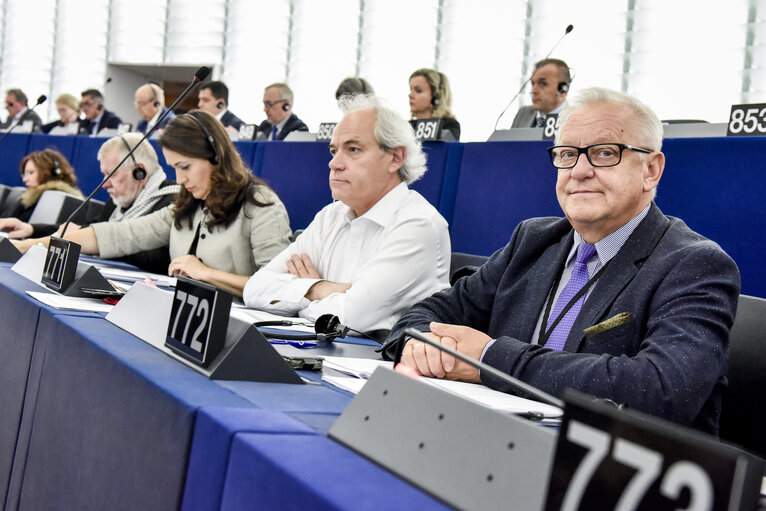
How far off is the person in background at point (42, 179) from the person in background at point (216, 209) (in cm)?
214

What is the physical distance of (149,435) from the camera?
929 mm

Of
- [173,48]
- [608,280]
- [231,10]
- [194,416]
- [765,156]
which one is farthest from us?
[173,48]

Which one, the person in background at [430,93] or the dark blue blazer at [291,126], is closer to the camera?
the person in background at [430,93]

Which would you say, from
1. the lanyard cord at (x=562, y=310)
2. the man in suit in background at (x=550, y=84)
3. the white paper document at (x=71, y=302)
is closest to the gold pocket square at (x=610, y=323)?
the lanyard cord at (x=562, y=310)

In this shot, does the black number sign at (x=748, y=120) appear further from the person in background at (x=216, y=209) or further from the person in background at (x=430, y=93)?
the person in background at (x=430, y=93)

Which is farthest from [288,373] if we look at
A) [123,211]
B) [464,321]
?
[123,211]

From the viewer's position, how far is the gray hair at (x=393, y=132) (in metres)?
2.37

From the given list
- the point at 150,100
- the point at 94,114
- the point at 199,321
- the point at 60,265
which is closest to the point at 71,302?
the point at 60,265

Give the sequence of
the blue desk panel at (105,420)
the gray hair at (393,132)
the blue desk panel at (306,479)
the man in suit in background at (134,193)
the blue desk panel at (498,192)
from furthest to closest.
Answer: the man in suit in background at (134,193) < the blue desk panel at (498,192) < the gray hair at (393,132) < the blue desk panel at (105,420) < the blue desk panel at (306,479)

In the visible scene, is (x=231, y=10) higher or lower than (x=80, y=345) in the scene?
higher

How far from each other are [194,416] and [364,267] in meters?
1.28

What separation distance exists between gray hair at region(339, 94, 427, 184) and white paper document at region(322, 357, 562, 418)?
3.65ft

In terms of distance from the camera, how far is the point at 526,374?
128 centimetres

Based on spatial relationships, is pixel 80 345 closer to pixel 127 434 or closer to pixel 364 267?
pixel 127 434
